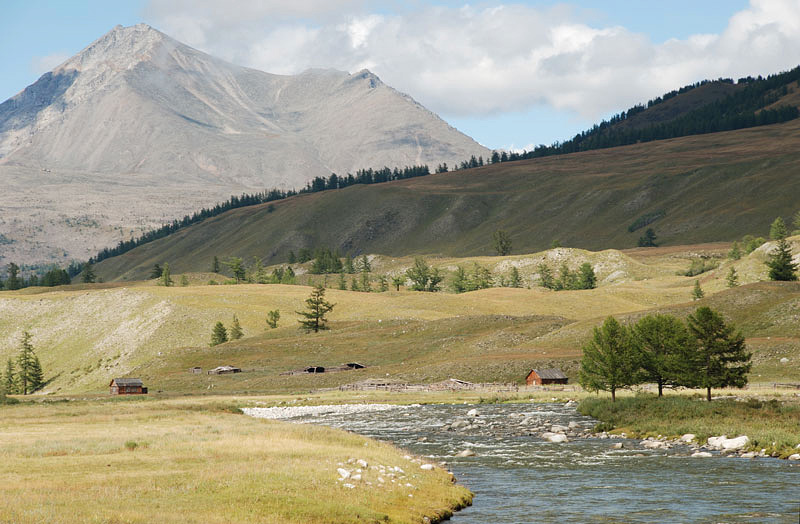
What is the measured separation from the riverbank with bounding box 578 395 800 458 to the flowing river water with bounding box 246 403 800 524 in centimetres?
263

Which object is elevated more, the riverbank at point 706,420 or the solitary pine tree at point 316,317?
the solitary pine tree at point 316,317

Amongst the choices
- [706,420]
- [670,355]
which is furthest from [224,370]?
[706,420]

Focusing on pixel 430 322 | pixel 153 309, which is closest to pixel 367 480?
pixel 430 322

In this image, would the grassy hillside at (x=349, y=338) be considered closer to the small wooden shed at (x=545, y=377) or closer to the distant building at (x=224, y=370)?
the distant building at (x=224, y=370)

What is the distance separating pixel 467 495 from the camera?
37.5m

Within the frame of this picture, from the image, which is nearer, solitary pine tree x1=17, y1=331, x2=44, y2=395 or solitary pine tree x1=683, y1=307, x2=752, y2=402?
solitary pine tree x1=683, y1=307, x2=752, y2=402

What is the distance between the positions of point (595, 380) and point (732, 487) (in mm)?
42739

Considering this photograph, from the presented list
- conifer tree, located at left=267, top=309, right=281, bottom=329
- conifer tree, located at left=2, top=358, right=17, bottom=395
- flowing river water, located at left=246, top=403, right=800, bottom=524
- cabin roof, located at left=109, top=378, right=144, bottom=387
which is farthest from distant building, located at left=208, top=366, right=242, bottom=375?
flowing river water, located at left=246, top=403, right=800, bottom=524

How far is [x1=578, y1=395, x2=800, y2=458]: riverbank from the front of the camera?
4991 cm

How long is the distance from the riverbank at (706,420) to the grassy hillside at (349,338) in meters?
38.6

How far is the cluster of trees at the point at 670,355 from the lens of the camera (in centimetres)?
7162

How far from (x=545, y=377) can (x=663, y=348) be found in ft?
112

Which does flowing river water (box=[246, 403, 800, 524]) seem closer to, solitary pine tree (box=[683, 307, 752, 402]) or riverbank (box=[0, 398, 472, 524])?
riverbank (box=[0, 398, 472, 524])

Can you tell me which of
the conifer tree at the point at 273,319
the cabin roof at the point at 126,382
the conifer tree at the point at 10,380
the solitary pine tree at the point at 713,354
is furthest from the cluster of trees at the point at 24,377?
the solitary pine tree at the point at 713,354
